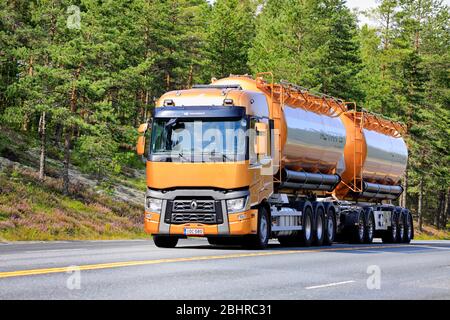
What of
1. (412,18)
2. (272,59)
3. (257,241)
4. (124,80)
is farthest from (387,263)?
(412,18)

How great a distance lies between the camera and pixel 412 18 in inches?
3499

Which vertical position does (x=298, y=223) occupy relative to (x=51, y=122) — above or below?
below

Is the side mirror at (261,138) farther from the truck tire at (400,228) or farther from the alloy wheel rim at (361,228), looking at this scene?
the truck tire at (400,228)

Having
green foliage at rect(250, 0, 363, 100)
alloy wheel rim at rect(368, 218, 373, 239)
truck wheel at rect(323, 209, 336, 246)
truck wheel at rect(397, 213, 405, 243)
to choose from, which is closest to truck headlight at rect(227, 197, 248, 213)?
truck wheel at rect(323, 209, 336, 246)

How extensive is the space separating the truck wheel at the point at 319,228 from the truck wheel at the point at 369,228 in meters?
4.70

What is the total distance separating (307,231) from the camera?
25234 mm

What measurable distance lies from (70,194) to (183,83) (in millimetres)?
36901

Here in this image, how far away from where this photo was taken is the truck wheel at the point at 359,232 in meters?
29.5

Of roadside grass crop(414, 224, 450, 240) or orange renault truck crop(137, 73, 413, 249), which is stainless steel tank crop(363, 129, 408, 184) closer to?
orange renault truck crop(137, 73, 413, 249)

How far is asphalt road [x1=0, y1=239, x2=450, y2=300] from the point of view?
10938mm

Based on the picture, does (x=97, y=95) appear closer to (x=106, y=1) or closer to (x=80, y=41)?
(x=80, y=41)

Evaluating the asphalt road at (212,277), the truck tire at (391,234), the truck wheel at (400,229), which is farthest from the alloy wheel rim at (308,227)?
the truck wheel at (400,229)

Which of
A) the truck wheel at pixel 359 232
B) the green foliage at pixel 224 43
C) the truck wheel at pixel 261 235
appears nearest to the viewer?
the truck wheel at pixel 261 235

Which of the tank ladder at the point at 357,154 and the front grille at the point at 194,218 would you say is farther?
the tank ladder at the point at 357,154
